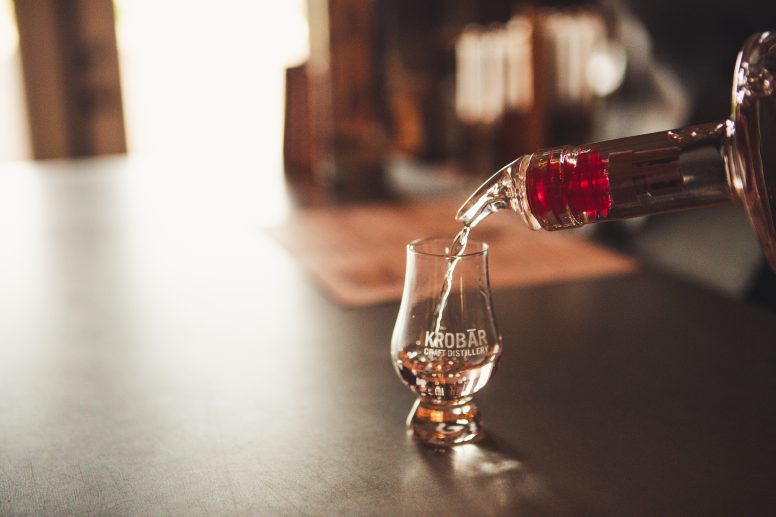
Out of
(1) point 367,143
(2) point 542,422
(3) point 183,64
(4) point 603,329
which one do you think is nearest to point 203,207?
(1) point 367,143

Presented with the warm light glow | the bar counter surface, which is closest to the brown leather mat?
the bar counter surface

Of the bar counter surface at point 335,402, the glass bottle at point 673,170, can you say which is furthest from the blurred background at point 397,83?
the glass bottle at point 673,170

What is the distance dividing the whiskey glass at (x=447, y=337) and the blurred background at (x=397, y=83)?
0.66 meters

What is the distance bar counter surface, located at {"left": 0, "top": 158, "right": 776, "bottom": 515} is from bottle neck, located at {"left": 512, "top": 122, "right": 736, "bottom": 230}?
17 cm

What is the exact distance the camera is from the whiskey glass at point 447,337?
0.60 meters

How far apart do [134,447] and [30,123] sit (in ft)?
12.5

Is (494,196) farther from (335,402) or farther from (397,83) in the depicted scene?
(397,83)

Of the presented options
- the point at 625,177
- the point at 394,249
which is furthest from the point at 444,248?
the point at 394,249

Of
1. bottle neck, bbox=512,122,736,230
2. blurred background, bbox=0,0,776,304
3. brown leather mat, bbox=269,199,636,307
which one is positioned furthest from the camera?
blurred background, bbox=0,0,776,304

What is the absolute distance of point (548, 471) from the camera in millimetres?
572

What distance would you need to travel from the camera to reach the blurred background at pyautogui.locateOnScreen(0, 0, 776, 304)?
1385mm

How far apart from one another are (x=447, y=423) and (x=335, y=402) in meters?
0.13

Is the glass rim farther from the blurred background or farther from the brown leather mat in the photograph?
the blurred background

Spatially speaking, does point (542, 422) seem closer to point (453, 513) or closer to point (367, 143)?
point (453, 513)
